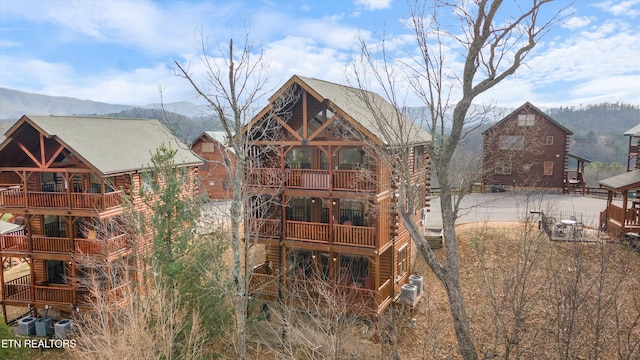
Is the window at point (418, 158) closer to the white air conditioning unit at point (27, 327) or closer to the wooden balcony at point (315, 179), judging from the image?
the wooden balcony at point (315, 179)

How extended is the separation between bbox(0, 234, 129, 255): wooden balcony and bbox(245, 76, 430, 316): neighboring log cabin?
680cm

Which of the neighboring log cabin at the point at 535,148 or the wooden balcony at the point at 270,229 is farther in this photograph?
the neighboring log cabin at the point at 535,148

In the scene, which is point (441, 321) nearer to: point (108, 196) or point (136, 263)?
point (136, 263)

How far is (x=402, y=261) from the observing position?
21531 mm

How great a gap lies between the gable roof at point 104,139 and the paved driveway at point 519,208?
63.1ft

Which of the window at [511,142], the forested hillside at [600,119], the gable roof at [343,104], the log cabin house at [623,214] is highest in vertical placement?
the forested hillside at [600,119]

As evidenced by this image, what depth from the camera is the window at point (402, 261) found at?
2094 cm

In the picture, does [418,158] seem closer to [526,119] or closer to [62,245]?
[62,245]

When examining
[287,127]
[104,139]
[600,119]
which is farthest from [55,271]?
[600,119]

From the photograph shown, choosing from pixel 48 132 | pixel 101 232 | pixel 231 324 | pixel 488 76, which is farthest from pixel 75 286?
pixel 488 76

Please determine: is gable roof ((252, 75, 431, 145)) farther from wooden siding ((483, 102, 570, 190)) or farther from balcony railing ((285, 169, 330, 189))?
wooden siding ((483, 102, 570, 190))

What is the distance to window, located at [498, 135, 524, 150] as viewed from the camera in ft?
126

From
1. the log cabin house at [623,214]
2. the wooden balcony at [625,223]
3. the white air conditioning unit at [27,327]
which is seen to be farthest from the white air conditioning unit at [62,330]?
the wooden balcony at [625,223]

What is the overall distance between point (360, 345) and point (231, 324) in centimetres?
553
